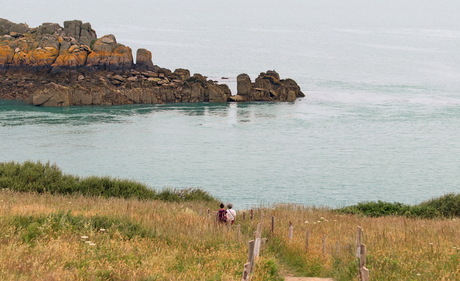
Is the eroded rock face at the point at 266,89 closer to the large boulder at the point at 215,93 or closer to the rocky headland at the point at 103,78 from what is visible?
the rocky headland at the point at 103,78

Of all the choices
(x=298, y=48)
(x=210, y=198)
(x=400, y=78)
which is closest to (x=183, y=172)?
(x=210, y=198)

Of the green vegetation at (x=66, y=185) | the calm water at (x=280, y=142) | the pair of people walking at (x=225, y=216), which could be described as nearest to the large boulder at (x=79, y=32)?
the calm water at (x=280, y=142)

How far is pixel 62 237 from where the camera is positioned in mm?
15719

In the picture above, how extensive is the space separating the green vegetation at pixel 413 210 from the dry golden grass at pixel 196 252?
947 cm

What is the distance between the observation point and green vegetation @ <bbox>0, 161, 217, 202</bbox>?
31.5 metres

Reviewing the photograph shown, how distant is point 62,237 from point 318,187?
32209mm

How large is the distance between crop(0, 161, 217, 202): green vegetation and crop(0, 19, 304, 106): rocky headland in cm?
5455

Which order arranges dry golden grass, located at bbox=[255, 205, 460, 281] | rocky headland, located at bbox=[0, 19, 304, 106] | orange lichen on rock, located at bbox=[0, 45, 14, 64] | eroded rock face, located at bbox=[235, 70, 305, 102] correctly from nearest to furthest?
dry golden grass, located at bbox=[255, 205, 460, 281], rocky headland, located at bbox=[0, 19, 304, 106], eroded rock face, located at bbox=[235, 70, 305, 102], orange lichen on rock, located at bbox=[0, 45, 14, 64]

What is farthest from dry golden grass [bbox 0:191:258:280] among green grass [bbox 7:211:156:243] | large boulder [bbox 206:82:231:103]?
large boulder [bbox 206:82:231:103]

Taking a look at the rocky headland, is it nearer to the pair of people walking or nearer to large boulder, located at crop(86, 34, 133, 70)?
large boulder, located at crop(86, 34, 133, 70)

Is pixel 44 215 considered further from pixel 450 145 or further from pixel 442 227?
pixel 450 145

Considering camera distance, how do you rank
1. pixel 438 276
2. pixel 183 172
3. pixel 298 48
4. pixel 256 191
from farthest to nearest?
pixel 298 48, pixel 183 172, pixel 256 191, pixel 438 276

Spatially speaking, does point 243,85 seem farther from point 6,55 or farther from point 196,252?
point 196,252

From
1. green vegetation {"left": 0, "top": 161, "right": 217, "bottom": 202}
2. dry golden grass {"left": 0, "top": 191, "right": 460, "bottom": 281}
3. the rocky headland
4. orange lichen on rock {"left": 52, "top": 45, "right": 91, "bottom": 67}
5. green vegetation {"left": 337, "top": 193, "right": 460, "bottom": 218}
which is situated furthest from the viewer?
orange lichen on rock {"left": 52, "top": 45, "right": 91, "bottom": 67}
